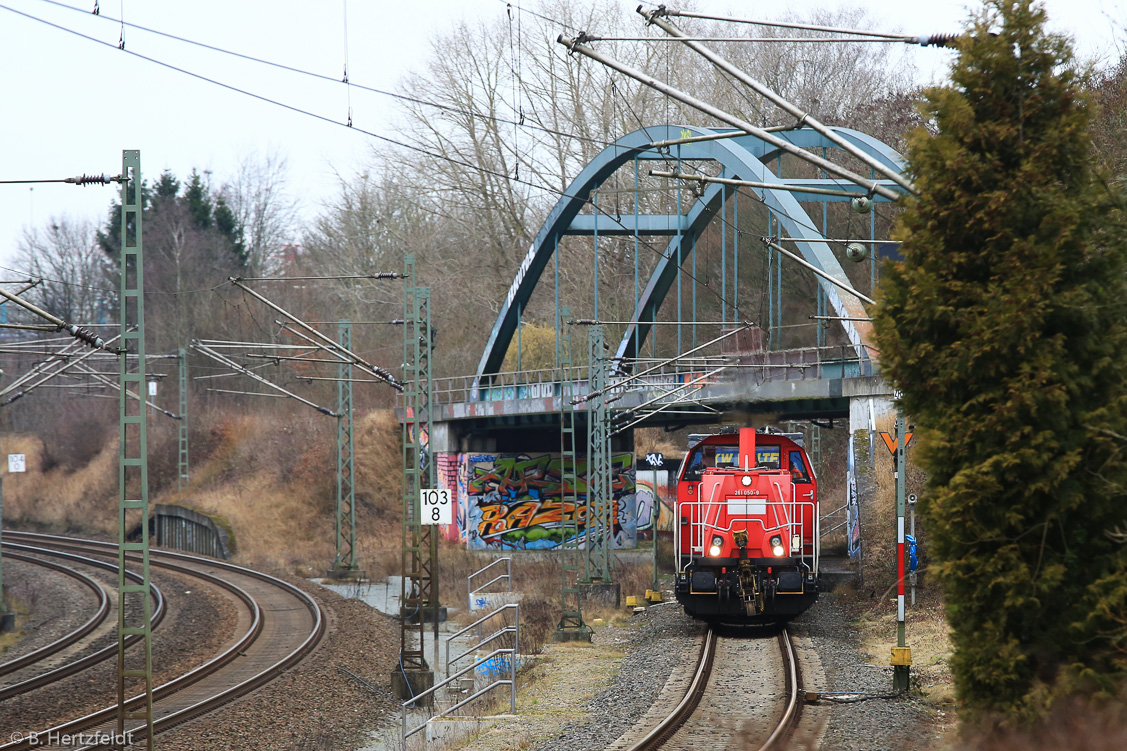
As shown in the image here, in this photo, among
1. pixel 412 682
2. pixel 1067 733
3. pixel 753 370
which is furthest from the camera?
pixel 753 370

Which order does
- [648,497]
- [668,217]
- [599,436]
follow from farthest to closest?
[648,497] < [668,217] < [599,436]

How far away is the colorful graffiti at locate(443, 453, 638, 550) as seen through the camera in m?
45.2

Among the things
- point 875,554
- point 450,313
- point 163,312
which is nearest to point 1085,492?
point 875,554

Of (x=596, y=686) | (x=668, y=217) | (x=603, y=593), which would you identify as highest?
(x=668, y=217)

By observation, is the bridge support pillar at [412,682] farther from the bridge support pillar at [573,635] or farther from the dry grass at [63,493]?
the dry grass at [63,493]

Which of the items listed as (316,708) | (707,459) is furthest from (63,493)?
(707,459)

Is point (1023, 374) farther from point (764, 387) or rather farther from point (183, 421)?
point (183, 421)

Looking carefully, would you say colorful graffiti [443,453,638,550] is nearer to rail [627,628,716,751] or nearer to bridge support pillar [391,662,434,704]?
bridge support pillar [391,662,434,704]

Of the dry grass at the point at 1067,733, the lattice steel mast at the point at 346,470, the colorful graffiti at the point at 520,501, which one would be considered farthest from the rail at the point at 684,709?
the colorful graffiti at the point at 520,501

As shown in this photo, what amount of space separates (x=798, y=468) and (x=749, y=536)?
1.67 meters

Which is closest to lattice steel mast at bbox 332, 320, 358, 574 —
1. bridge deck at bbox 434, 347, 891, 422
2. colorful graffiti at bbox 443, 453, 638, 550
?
colorful graffiti at bbox 443, 453, 638, 550

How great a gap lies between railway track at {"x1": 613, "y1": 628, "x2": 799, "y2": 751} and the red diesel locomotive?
0.91m

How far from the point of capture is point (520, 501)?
150 feet

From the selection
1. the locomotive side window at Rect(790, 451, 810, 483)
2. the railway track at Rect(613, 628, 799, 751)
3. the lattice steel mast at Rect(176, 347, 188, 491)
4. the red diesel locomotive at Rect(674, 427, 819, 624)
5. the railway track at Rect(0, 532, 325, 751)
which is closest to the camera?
the railway track at Rect(613, 628, 799, 751)
